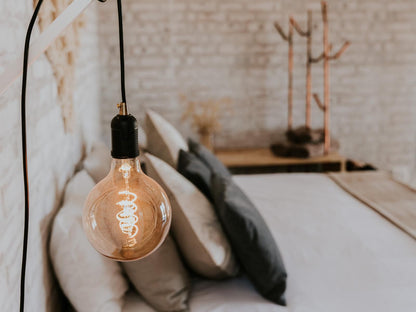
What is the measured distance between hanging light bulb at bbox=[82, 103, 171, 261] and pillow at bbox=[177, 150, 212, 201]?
1130 millimetres

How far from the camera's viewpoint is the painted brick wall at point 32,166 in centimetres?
101

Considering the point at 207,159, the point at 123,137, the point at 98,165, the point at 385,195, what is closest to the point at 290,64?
the point at 385,195

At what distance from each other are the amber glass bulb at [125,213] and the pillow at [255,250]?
0.82 meters

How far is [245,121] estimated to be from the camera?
3832mm

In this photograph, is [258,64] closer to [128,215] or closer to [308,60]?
[308,60]

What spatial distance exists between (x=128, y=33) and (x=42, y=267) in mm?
2585

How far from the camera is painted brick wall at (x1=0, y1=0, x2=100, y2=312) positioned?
3.32 ft

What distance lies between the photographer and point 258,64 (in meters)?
3.75

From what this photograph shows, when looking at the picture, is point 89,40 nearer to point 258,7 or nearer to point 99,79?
point 99,79

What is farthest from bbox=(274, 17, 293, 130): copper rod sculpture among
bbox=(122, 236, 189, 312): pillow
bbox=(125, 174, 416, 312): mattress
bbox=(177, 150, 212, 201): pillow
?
bbox=(122, 236, 189, 312): pillow

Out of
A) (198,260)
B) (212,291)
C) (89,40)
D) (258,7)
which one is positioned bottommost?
(212,291)

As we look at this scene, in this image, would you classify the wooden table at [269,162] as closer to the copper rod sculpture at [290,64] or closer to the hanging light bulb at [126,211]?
the copper rod sculpture at [290,64]

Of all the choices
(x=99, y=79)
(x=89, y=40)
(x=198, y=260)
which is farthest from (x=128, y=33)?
(x=198, y=260)

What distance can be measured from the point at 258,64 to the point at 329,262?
2316 millimetres
